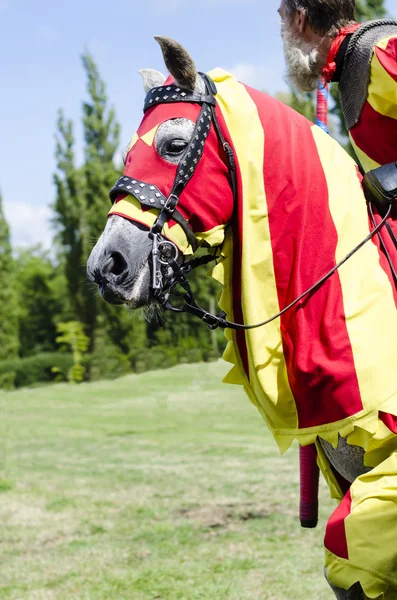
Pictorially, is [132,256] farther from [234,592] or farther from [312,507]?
[234,592]

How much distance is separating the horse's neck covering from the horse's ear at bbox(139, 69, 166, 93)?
30cm

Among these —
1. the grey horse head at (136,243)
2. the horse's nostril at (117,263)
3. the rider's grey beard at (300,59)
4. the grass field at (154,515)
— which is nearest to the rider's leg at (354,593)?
the grey horse head at (136,243)

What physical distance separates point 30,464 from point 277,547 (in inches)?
203

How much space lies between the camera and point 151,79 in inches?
117

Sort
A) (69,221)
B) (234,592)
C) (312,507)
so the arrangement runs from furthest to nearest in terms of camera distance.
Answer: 1. (69,221)
2. (234,592)
3. (312,507)

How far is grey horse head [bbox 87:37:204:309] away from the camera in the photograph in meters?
2.58

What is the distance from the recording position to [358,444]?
2439 mm

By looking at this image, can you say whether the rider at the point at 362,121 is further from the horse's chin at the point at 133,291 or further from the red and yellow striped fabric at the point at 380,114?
the horse's chin at the point at 133,291

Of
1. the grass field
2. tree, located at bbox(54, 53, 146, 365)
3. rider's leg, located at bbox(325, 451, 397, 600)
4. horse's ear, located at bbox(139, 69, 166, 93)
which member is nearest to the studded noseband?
horse's ear, located at bbox(139, 69, 166, 93)

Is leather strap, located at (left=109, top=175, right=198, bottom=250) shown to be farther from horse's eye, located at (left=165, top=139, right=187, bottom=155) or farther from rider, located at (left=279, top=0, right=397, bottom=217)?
rider, located at (left=279, top=0, right=397, bottom=217)

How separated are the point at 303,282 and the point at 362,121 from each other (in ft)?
2.22

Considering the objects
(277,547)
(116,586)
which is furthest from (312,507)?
(277,547)

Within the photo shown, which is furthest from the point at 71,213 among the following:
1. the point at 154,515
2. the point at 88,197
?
the point at 154,515

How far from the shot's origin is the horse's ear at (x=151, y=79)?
116 inches
